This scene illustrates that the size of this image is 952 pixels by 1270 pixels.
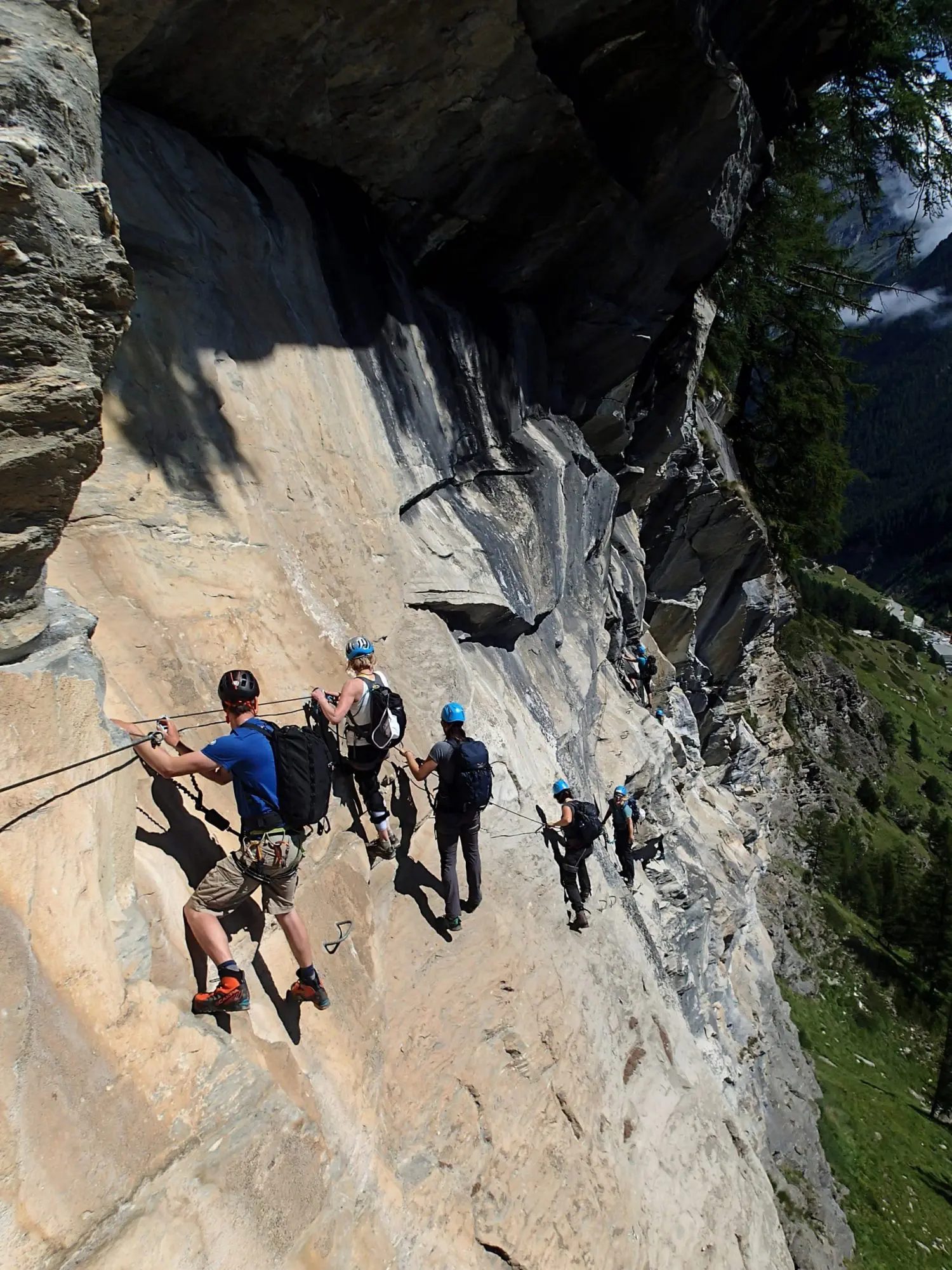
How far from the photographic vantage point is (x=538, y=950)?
8250 mm

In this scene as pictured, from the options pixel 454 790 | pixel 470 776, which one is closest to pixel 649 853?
pixel 454 790

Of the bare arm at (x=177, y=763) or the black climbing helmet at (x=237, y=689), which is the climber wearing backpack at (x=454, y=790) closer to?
the black climbing helmet at (x=237, y=689)

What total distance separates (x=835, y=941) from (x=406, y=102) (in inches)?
2046

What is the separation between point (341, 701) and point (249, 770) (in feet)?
5.71

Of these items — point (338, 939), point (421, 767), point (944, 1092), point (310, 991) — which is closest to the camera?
point (310, 991)

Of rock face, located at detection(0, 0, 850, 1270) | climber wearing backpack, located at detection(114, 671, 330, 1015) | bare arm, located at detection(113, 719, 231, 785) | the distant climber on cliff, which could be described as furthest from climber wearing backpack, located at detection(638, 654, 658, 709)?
bare arm, located at detection(113, 719, 231, 785)

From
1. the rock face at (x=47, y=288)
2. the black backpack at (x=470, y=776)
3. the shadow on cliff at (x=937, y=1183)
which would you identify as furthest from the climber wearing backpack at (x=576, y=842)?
the shadow on cliff at (x=937, y=1183)

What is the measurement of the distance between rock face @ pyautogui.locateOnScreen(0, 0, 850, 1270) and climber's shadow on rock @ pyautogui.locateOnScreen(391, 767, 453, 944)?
4cm

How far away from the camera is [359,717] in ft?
21.6

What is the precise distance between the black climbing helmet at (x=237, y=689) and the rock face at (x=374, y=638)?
71 centimetres

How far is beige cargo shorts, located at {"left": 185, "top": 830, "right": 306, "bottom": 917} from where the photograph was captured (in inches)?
185

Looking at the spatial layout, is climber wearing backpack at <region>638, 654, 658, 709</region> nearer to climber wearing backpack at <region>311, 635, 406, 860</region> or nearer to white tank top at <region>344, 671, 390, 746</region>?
climber wearing backpack at <region>311, 635, 406, 860</region>

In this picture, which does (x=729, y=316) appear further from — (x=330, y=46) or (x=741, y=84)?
(x=330, y=46)

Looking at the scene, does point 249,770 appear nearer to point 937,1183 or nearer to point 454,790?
point 454,790
